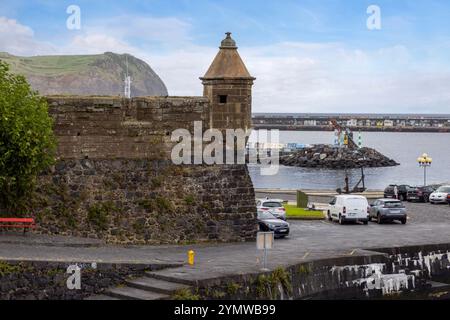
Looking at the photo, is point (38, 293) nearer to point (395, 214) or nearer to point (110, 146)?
point (110, 146)

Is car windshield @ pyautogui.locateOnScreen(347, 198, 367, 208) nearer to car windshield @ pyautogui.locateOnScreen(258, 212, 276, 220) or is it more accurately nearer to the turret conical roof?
car windshield @ pyautogui.locateOnScreen(258, 212, 276, 220)

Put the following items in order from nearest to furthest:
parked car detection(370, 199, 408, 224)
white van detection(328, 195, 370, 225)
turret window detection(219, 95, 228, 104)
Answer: turret window detection(219, 95, 228, 104), white van detection(328, 195, 370, 225), parked car detection(370, 199, 408, 224)

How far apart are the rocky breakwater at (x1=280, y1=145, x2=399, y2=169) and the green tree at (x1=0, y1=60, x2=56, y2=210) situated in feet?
357

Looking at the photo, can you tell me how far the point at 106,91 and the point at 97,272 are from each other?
15248 centimetres

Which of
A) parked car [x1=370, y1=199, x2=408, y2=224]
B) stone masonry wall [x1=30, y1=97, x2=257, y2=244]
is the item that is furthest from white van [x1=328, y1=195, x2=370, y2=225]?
stone masonry wall [x1=30, y1=97, x2=257, y2=244]

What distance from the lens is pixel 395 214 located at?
38.7 metres

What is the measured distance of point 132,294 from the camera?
20625 millimetres

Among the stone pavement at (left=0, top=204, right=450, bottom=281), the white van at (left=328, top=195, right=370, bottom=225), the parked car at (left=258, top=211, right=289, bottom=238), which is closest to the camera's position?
the stone pavement at (left=0, top=204, right=450, bottom=281)

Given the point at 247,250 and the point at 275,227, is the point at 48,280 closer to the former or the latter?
the point at 247,250

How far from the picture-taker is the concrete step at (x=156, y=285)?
67.4ft

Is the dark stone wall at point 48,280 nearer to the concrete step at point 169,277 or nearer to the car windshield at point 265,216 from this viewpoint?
the concrete step at point 169,277

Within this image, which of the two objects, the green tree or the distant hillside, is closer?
the green tree

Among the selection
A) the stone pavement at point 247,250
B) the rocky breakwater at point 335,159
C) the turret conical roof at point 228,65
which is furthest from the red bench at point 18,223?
the rocky breakwater at point 335,159

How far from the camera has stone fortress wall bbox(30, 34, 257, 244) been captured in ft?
92.0
